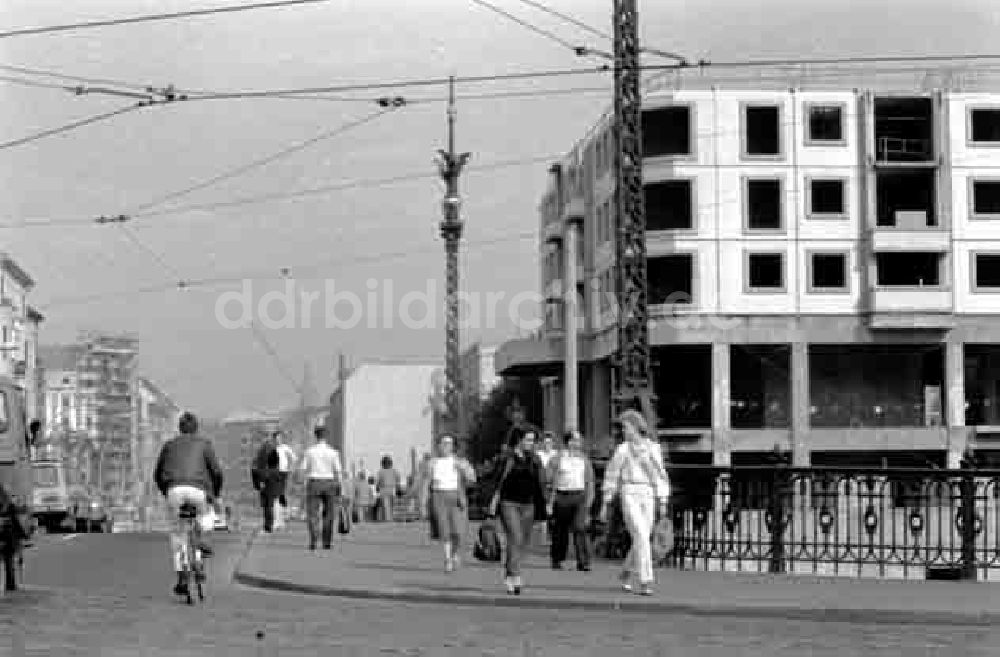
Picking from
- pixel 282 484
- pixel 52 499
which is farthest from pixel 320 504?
pixel 52 499

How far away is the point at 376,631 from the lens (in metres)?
14.8

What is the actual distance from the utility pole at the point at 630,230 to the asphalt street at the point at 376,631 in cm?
619

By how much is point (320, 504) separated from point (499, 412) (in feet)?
254

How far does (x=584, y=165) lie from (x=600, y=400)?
465 inches

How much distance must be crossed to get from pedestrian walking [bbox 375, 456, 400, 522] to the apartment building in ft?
84.0

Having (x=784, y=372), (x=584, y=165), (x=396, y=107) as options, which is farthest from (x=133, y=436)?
(x=396, y=107)

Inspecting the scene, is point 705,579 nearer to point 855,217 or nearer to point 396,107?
point 396,107

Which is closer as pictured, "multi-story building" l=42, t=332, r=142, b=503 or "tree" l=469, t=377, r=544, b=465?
"tree" l=469, t=377, r=544, b=465

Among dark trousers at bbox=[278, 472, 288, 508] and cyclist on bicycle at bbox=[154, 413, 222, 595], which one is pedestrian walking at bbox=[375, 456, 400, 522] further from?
cyclist on bicycle at bbox=[154, 413, 222, 595]

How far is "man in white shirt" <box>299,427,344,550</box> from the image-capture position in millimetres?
26234

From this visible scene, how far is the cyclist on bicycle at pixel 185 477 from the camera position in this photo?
16781 millimetres

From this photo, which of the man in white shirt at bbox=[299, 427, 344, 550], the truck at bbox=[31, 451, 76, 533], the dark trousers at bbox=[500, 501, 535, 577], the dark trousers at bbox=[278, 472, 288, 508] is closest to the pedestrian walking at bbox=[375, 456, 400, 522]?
the truck at bbox=[31, 451, 76, 533]

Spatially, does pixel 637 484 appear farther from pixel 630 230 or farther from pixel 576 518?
pixel 630 230

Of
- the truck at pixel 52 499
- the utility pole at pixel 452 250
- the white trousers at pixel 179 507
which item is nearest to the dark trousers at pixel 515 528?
the white trousers at pixel 179 507
